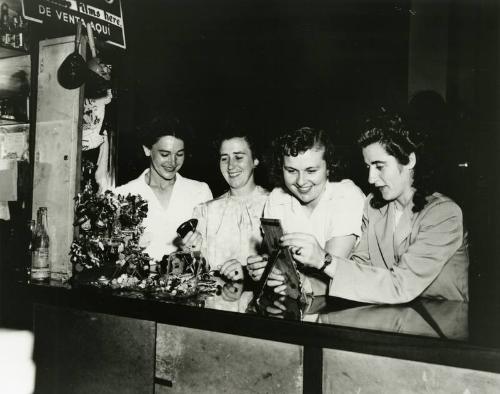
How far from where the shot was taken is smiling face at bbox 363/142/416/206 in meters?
2.03

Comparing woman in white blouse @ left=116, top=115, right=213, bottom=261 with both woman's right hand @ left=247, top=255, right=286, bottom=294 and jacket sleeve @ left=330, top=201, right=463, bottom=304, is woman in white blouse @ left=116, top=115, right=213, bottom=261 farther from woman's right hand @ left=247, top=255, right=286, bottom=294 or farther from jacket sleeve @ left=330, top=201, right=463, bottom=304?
jacket sleeve @ left=330, top=201, right=463, bottom=304

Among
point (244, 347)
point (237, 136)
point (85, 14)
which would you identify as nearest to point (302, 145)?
point (237, 136)

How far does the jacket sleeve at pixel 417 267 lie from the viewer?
6.31 ft

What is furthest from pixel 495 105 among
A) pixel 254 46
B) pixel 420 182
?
pixel 254 46

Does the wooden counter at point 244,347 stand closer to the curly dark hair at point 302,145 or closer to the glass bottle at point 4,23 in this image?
the curly dark hair at point 302,145

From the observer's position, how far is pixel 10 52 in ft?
9.95

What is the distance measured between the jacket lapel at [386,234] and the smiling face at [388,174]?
0.07m

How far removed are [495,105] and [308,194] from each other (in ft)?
3.03

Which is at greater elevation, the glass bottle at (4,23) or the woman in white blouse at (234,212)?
the glass bottle at (4,23)

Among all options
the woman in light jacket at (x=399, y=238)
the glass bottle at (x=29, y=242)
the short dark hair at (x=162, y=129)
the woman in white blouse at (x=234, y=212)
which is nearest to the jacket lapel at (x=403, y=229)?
the woman in light jacket at (x=399, y=238)

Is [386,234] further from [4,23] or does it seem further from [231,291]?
[4,23]

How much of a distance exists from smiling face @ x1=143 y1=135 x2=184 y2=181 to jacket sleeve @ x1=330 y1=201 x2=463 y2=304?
3.96ft

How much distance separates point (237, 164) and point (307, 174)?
0.42m

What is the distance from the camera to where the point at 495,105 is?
1.95 meters
